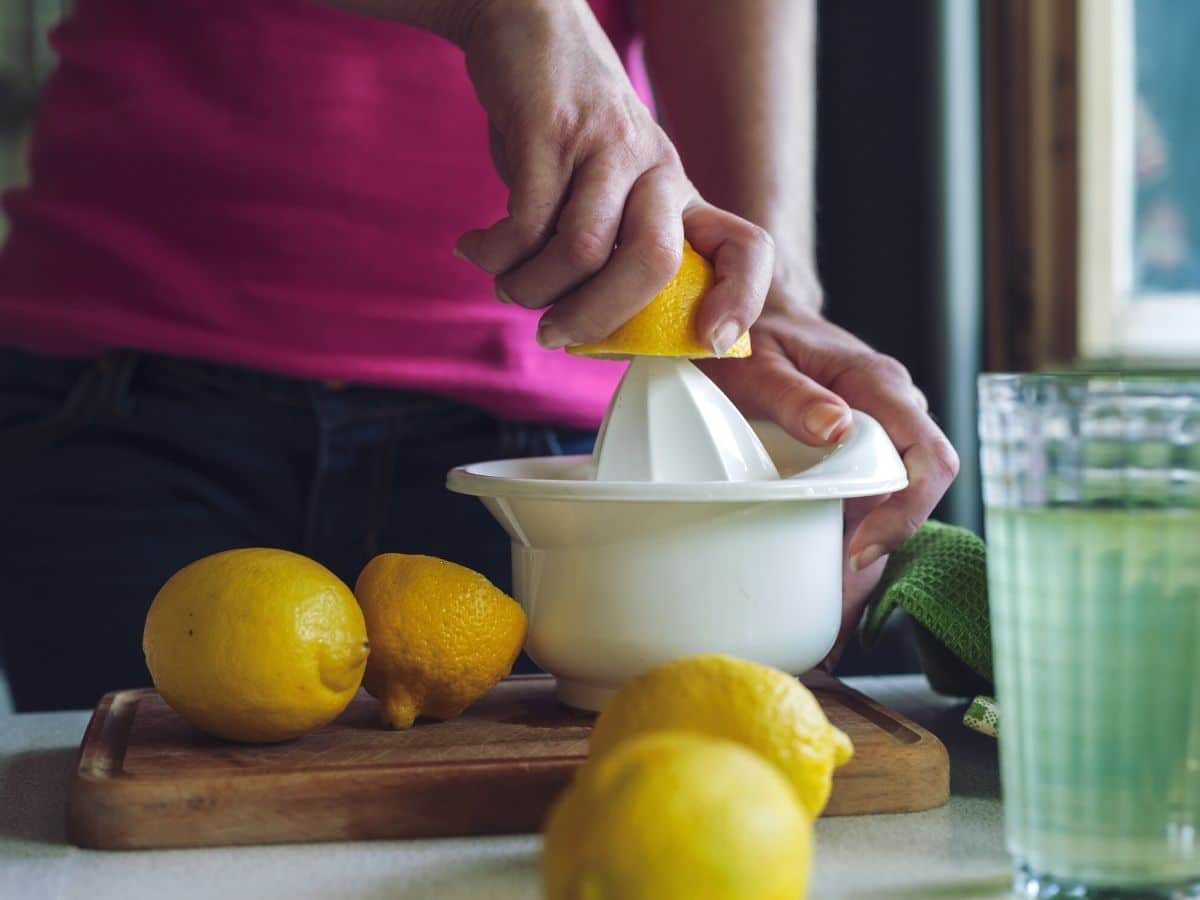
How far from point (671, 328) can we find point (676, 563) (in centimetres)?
12

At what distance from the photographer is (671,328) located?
71 cm

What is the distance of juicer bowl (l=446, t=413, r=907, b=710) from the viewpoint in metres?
0.65

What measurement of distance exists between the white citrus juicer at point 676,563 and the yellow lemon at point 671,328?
0.07 meters

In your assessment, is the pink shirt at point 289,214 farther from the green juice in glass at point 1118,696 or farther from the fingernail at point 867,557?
the green juice in glass at point 1118,696

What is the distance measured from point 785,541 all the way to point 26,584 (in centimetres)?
62

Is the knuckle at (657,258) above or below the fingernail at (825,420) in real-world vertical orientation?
above

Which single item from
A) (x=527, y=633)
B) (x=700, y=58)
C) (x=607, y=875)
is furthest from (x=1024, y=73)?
(x=607, y=875)

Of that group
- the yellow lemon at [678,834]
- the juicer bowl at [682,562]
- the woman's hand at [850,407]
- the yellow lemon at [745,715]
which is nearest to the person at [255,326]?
the woman's hand at [850,407]

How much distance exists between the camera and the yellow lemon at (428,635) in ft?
2.16

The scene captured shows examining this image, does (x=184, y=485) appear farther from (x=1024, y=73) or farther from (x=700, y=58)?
(x=1024, y=73)

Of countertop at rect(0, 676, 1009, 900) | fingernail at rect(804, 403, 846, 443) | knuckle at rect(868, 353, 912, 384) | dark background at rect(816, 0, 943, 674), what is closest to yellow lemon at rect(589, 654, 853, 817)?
countertop at rect(0, 676, 1009, 900)

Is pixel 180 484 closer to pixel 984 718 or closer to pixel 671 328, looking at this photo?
pixel 671 328

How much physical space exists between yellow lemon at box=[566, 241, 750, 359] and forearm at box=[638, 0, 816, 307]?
1.07ft

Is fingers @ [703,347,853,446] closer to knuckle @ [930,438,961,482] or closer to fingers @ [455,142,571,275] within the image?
knuckle @ [930,438,961,482]
